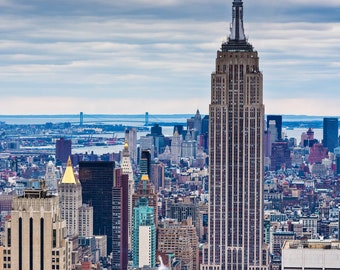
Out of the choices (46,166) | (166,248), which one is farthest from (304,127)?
(166,248)

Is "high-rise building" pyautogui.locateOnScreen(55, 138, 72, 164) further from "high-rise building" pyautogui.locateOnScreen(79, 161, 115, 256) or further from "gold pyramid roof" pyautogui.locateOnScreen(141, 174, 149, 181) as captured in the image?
"gold pyramid roof" pyautogui.locateOnScreen(141, 174, 149, 181)

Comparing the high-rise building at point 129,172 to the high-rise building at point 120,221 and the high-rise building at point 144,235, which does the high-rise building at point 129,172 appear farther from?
the high-rise building at point 144,235

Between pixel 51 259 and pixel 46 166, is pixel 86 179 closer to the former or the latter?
pixel 46 166

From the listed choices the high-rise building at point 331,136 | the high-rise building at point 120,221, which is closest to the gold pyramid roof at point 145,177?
the high-rise building at point 120,221

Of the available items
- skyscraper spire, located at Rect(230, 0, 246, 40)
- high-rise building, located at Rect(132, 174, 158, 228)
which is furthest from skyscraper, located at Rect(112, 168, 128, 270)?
skyscraper spire, located at Rect(230, 0, 246, 40)

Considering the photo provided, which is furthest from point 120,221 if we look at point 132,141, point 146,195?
point 132,141

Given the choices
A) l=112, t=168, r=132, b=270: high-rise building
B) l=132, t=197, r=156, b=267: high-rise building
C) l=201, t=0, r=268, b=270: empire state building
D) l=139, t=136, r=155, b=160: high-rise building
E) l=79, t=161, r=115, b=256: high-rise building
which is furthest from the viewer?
l=139, t=136, r=155, b=160: high-rise building
